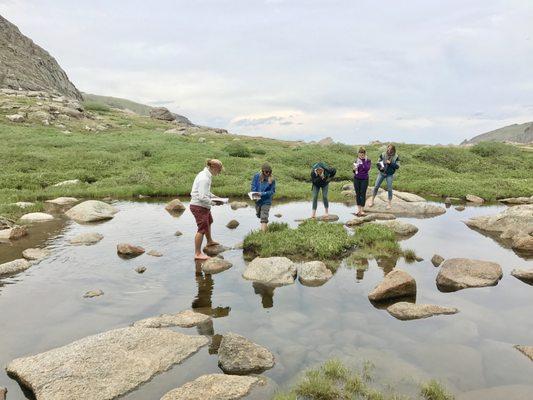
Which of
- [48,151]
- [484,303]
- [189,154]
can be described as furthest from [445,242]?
[48,151]

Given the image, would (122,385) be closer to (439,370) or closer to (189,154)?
(439,370)

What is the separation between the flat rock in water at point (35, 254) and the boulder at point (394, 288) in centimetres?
1084

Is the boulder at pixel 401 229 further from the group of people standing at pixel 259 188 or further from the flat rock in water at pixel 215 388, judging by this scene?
the flat rock in water at pixel 215 388

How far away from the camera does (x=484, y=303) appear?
10.4 meters

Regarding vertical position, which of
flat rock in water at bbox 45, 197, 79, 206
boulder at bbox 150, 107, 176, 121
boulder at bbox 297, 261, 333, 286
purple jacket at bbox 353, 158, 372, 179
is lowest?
boulder at bbox 297, 261, 333, 286

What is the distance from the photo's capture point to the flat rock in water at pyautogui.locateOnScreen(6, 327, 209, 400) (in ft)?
21.8

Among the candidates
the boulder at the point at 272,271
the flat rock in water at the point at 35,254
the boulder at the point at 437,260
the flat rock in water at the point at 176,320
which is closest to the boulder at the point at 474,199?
the boulder at the point at 437,260

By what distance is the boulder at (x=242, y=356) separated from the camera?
745 cm

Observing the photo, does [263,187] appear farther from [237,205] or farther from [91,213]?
[91,213]

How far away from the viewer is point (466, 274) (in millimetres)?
12047

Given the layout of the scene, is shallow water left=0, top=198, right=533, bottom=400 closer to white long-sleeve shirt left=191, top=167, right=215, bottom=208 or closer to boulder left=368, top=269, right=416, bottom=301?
boulder left=368, top=269, right=416, bottom=301

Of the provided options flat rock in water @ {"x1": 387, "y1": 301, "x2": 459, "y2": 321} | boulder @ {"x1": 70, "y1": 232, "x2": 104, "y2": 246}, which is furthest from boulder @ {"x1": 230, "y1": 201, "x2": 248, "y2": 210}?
flat rock in water @ {"x1": 387, "y1": 301, "x2": 459, "y2": 321}

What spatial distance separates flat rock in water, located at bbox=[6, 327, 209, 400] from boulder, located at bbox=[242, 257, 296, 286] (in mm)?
3641

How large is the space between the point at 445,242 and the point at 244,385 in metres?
12.3
